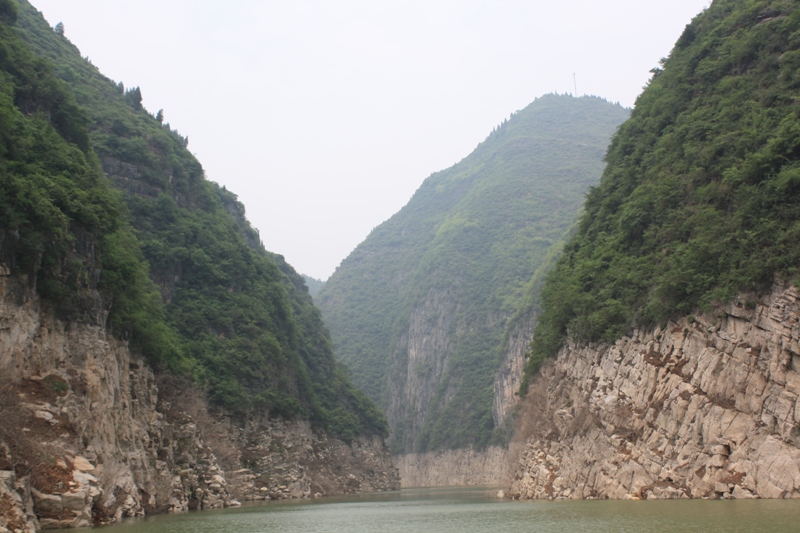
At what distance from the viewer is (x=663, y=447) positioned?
35688 mm

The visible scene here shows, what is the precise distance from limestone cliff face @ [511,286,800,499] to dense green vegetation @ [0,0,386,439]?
26.4 meters

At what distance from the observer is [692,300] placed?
36031 millimetres

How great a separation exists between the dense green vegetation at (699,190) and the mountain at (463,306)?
7052cm

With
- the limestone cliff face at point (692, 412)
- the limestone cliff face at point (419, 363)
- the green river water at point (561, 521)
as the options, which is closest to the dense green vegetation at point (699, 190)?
the limestone cliff face at point (692, 412)

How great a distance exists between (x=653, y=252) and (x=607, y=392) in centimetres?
826

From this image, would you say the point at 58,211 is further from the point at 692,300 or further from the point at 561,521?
the point at 692,300

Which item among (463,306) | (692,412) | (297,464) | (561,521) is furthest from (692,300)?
(463,306)

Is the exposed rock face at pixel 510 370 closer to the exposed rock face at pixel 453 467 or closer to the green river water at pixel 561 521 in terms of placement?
the exposed rock face at pixel 453 467

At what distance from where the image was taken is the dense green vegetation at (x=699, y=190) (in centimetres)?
3375

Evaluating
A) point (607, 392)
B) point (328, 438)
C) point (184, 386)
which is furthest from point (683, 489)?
point (328, 438)

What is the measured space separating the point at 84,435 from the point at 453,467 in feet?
347

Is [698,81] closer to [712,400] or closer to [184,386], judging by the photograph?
[712,400]

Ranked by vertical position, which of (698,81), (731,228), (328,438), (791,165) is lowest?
(328,438)

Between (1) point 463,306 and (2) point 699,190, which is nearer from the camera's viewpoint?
(2) point 699,190
